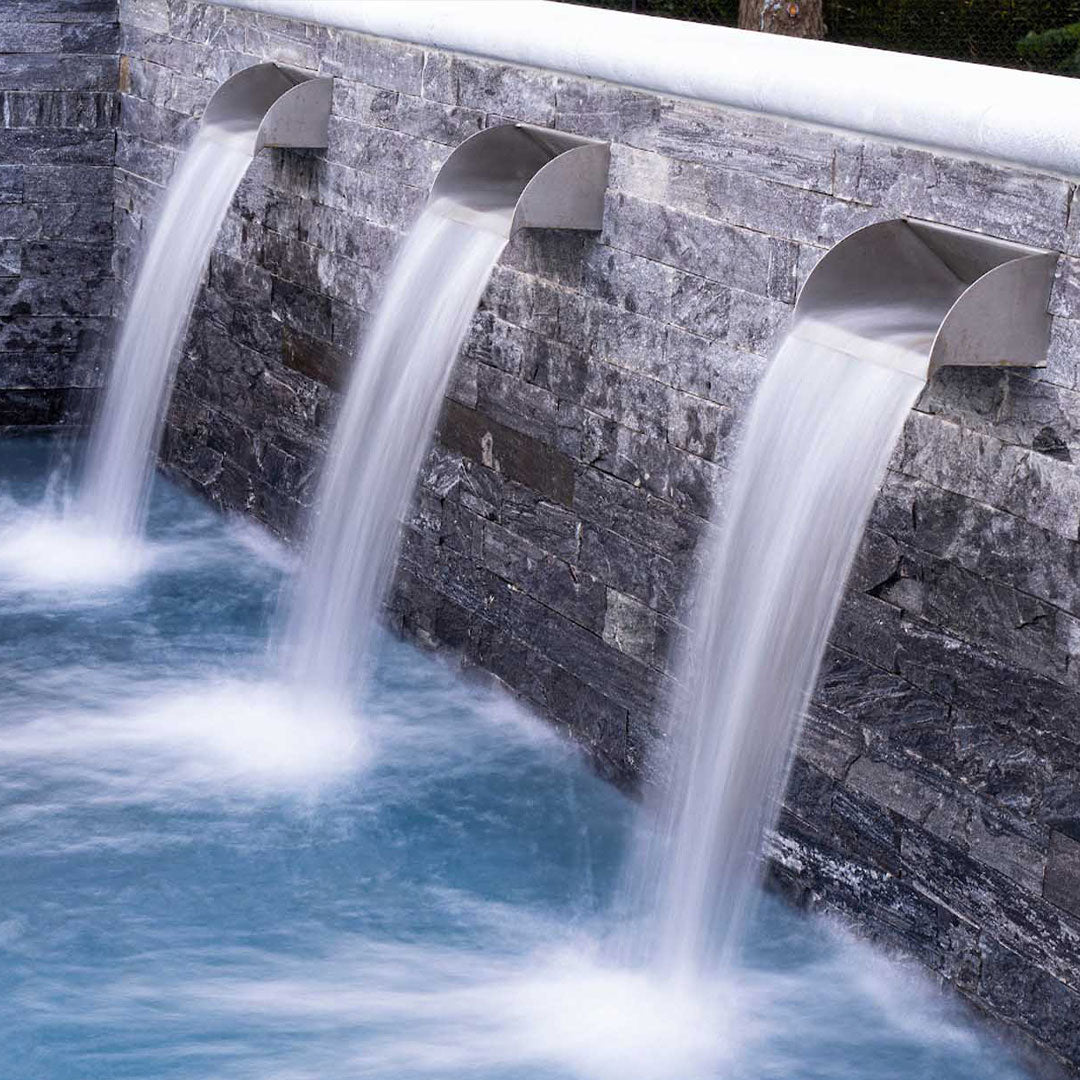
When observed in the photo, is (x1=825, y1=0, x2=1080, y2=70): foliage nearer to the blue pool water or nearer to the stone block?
the stone block

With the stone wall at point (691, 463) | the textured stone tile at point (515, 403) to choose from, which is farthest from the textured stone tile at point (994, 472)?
the textured stone tile at point (515, 403)

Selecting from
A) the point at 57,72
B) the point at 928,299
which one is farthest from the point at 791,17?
the point at 928,299

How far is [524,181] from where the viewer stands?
633 cm

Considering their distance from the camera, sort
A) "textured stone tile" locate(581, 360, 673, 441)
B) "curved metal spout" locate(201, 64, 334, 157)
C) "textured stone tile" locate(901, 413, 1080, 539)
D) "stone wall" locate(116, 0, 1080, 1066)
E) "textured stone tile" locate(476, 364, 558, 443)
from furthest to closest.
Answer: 1. "curved metal spout" locate(201, 64, 334, 157)
2. "textured stone tile" locate(476, 364, 558, 443)
3. "textured stone tile" locate(581, 360, 673, 441)
4. "stone wall" locate(116, 0, 1080, 1066)
5. "textured stone tile" locate(901, 413, 1080, 539)

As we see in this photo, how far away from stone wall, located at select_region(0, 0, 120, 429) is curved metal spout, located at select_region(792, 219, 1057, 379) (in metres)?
5.94

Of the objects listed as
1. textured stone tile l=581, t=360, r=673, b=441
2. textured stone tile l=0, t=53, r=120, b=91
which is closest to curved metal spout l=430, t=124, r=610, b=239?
textured stone tile l=581, t=360, r=673, b=441

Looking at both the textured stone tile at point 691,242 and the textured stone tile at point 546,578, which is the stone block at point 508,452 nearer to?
the textured stone tile at point 546,578

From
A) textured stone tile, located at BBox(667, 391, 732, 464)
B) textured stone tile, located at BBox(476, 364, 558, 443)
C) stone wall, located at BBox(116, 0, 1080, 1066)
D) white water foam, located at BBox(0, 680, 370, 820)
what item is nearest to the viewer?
stone wall, located at BBox(116, 0, 1080, 1066)

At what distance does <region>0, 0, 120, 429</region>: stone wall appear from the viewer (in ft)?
30.5

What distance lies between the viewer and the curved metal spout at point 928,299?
4043mm

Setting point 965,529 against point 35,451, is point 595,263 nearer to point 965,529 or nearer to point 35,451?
point 965,529

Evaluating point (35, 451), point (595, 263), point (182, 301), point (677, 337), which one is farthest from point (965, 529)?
point (35, 451)

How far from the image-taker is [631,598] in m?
5.89

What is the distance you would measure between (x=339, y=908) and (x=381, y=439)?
6.77ft
